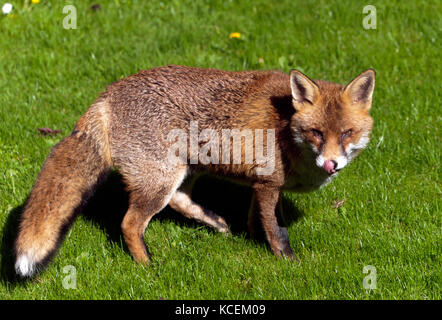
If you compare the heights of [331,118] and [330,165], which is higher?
[331,118]

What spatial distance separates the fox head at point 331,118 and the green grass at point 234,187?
0.93m

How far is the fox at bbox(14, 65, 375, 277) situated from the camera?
4.76 metres

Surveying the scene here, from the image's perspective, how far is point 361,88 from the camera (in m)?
4.73

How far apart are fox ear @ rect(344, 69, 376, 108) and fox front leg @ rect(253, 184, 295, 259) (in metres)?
1.07

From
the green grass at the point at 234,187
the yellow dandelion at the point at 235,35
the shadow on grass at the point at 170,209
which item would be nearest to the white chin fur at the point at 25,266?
the green grass at the point at 234,187

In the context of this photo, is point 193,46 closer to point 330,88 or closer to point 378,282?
point 330,88

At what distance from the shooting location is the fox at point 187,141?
476cm

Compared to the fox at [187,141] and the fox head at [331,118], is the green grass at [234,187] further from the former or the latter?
the fox head at [331,118]

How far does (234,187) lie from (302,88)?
2018 millimetres

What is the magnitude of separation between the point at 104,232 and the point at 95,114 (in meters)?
1.19
